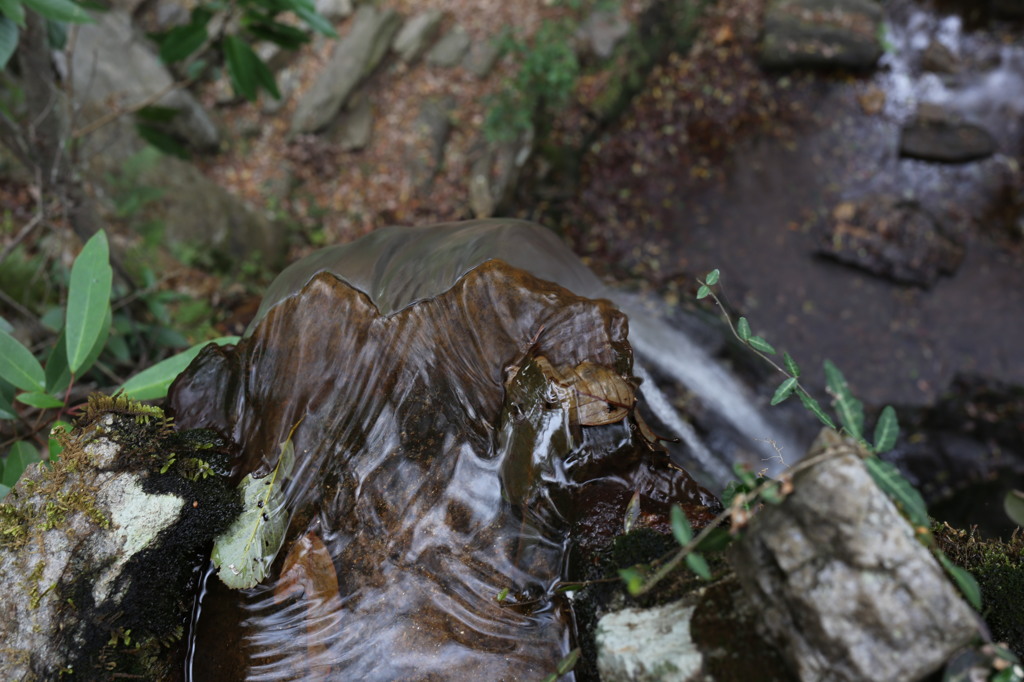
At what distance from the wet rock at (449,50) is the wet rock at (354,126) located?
0.82m

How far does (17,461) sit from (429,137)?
14.1 feet

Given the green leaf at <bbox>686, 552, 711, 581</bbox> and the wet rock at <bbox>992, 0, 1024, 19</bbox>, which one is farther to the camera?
the wet rock at <bbox>992, 0, 1024, 19</bbox>

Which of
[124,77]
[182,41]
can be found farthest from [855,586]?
[124,77]

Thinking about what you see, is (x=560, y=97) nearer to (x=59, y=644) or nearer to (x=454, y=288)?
(x=454, y=288)

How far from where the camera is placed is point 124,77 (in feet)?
16.8

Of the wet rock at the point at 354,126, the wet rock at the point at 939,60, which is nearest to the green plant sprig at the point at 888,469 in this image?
the wet rock at the point at 354,126

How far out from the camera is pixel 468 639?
1767mm

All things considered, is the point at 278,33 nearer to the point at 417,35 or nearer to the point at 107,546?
the point at 107,546

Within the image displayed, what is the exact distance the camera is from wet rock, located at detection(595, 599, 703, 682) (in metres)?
1.30

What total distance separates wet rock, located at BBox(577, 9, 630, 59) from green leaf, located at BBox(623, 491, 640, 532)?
4.59 metres

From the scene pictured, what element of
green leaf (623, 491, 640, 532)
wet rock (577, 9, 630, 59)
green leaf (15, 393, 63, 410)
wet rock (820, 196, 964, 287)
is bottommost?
wet rock (820, 196, 964, 287)

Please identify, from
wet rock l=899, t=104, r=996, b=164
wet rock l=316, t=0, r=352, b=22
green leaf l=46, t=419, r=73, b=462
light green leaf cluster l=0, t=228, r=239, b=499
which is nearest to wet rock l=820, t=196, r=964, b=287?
wet rock l=899, t=104, r=996, b=164

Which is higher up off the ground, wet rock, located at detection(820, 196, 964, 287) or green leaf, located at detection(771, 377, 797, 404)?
green leaf, located at detection(771, 377, 797, 404)

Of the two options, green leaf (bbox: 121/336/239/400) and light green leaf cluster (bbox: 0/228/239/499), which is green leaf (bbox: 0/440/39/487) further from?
green leaf (bbox: 121/336/239/400)
